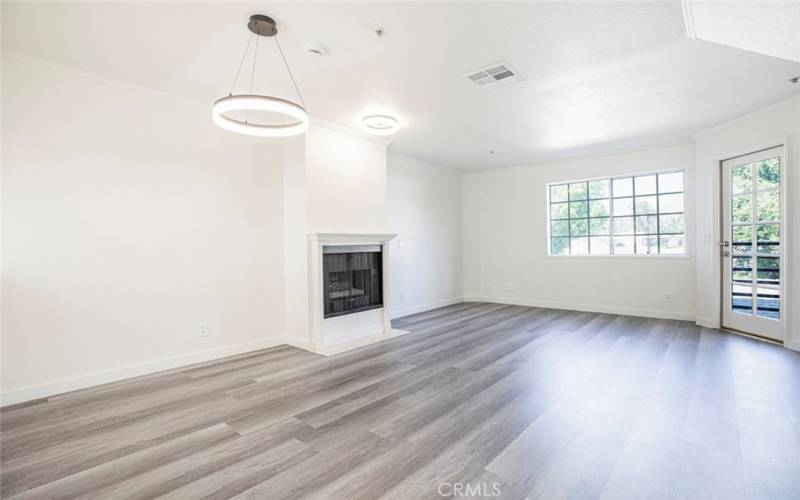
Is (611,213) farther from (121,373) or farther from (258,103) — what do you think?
(121,373)

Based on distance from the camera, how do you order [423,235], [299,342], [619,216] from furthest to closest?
1. [423,235]
2. [619,216]
3. [299,342]

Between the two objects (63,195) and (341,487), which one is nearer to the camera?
(341,487)

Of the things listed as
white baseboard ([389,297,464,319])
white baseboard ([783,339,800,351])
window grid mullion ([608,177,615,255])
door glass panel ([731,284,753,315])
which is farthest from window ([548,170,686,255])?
white baseboard ([389,297,464,319])

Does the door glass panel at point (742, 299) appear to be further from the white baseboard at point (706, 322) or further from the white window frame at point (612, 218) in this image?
the white window frame at point (612, 218)

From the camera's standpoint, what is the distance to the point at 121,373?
3309 millimetres

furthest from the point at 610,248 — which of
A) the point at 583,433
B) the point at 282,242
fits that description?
the point at 282,242

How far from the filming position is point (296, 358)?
394 cm

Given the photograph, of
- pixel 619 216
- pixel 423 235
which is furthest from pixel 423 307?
pixel 619 216

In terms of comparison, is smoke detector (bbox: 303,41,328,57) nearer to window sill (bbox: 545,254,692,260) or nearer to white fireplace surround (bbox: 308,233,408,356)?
white fireplace surround (bbox: 308,233,408,356)

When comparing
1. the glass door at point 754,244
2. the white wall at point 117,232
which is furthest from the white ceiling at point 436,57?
the glass door at point 754,244

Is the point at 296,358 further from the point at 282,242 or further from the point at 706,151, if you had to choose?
the point at 706,151

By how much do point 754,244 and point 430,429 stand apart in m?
4.67

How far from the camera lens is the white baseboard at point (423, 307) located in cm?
605

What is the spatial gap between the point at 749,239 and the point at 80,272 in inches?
276
